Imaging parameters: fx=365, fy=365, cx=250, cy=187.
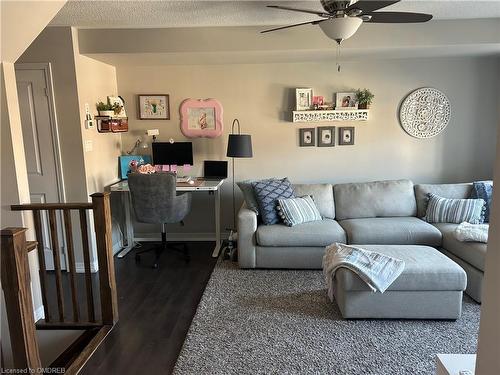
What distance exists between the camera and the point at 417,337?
2.49 meters

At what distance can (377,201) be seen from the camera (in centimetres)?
403

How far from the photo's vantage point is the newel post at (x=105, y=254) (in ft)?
8.56

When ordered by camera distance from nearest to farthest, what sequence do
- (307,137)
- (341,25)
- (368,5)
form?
(368,5) → (341,25) → (307,137)

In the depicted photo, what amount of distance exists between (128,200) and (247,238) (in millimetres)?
1712

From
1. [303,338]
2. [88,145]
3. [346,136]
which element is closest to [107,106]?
[88,145]

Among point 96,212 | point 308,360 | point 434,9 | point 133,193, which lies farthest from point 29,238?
point 434,9

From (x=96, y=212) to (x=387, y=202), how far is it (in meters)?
2.97

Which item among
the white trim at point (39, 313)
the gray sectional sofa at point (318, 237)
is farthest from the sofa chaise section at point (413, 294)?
the white trim at point (39, 313)

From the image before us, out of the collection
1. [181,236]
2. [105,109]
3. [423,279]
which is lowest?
[181,236]

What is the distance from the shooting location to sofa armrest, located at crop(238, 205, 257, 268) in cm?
360

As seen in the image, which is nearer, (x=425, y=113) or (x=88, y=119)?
(x=88, y=119)

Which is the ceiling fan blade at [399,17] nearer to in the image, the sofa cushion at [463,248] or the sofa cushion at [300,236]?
the sofa cushion at [463,248]

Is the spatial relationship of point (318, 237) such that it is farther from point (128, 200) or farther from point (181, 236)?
point (128, 200)

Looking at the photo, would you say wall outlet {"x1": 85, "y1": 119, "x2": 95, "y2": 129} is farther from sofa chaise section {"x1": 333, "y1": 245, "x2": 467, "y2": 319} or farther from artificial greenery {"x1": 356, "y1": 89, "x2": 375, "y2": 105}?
artificial greenery {"x1": 356, "y1": 89, "x2": 375, "y2": 105}
